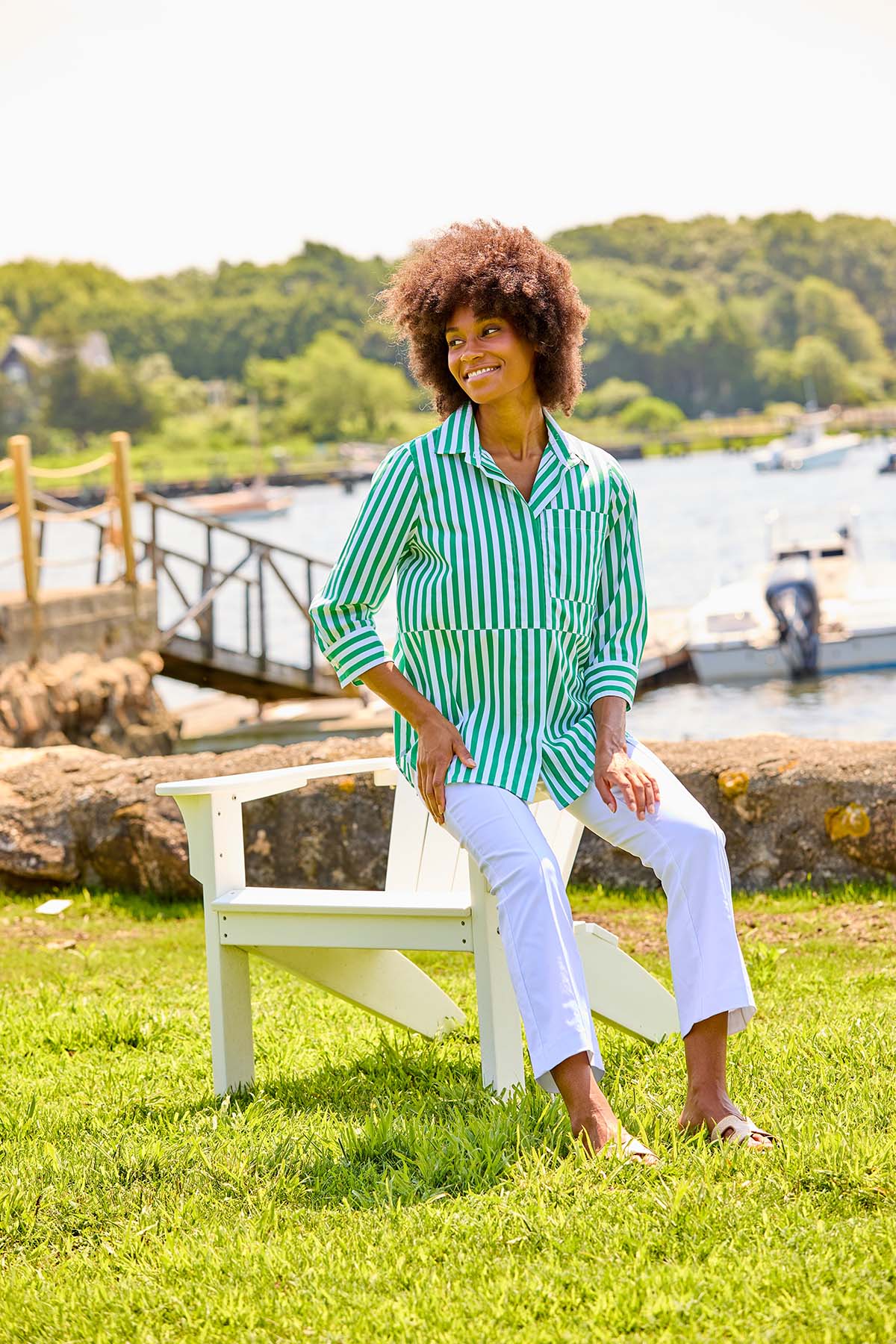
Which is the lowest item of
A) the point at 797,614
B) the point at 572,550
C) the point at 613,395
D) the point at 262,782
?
the point at 797,614

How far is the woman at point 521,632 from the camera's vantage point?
279cm

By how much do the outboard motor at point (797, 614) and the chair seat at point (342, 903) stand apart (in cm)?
2372

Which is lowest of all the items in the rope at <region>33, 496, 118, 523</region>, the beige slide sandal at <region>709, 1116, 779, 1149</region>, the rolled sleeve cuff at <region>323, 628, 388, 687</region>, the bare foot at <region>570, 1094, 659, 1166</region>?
the beige slide sandal at <region>709, 1116, 779, 1149</region>

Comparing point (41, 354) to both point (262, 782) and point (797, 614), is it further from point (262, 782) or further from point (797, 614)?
point (262, 782)

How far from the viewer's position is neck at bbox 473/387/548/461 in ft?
10.4

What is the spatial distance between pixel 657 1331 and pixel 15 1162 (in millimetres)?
1355

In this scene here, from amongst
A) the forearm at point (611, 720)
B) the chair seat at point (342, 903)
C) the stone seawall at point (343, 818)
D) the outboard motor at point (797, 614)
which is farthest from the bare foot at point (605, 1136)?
the outboard motor at point (797, 614)

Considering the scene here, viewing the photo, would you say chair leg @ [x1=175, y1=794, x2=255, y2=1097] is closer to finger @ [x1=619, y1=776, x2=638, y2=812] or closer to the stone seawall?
finger @ [x1=619, y1=776, x2=638, y2=812]

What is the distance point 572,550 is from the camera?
311 centimetres

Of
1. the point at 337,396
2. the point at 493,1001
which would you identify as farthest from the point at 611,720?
the point at 337,396

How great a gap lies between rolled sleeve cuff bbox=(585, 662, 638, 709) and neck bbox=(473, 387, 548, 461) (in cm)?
48

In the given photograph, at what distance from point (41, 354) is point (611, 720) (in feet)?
424

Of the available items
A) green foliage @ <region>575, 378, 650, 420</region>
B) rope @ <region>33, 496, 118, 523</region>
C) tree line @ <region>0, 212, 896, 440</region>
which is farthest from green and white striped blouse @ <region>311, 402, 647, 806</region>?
green foliage @ <region>575, 378, 650, 420</region>

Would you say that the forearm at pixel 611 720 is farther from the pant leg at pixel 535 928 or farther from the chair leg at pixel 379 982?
the chair leg at pixel 379 982
